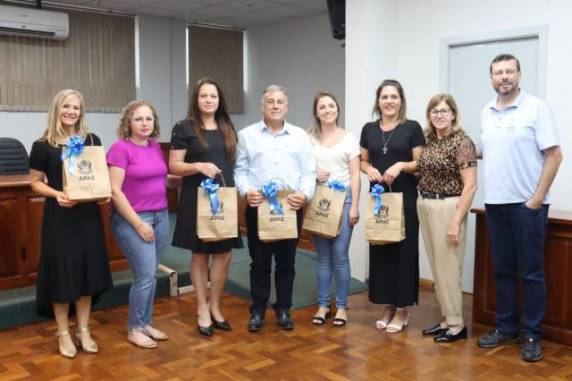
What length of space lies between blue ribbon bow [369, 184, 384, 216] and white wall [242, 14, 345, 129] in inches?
164

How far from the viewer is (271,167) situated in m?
3.29

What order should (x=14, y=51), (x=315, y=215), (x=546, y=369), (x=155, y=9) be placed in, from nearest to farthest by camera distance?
1. (x=546, y=369)
2. (x=315, y=215)
3. (x=14, y=51)
4. (x=155, y=9)

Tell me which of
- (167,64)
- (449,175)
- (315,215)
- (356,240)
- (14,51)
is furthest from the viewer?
(167,64)

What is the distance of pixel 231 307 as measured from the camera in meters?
4.04

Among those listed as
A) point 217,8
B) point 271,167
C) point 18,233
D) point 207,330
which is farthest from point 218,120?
point 217,8

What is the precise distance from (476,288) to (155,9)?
205 inches

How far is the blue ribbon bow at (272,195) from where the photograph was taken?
3.22m

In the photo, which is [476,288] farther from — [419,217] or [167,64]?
[167,64]

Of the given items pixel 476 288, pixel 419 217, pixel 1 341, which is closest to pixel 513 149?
pixel 419 217

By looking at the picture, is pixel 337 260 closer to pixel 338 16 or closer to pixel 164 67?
pixel 338 16

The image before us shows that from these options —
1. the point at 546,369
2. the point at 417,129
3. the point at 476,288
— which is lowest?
the point at 546,369

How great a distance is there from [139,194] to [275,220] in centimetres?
72

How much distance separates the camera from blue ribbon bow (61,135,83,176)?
2834mm

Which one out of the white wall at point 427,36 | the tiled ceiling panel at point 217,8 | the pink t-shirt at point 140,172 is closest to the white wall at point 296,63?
the tiled ceiling panel at point 217,8
